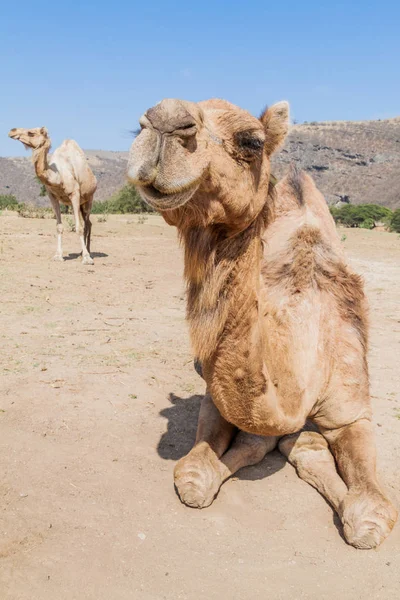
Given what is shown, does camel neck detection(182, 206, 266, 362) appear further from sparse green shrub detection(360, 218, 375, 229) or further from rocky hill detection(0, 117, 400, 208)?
rocky hill detection(0, 117, 400, 208)

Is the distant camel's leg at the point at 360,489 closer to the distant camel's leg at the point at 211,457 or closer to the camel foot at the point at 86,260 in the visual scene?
the distant camel's leg at the point at 211,457

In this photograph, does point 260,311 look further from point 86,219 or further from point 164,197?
point 86,219

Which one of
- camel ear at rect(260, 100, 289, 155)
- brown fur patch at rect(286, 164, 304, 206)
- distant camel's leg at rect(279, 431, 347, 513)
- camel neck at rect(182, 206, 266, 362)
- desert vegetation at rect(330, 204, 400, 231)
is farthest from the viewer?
desert vegetation at rect(330, 204, 400, 231)

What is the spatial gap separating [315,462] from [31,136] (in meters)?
9.42

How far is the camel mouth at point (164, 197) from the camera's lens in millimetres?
2025

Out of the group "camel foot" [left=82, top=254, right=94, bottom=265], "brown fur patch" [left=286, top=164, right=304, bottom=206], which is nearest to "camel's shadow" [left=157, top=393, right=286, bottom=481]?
"brown fur patch" [left=286, top=164, right=304, bottom=206]

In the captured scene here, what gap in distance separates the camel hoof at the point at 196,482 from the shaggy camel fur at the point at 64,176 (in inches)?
309

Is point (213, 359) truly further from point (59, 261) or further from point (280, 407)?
point (59, 261)

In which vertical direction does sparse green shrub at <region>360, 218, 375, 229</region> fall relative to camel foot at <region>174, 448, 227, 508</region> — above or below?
below

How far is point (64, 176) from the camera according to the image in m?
11.4

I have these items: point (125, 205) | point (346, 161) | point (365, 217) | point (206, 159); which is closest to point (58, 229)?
point (206, 159)

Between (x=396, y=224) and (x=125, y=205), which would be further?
(x=125, y=205)

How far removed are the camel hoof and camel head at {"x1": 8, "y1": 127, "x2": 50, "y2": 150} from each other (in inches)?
362

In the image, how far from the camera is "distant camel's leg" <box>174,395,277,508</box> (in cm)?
308
